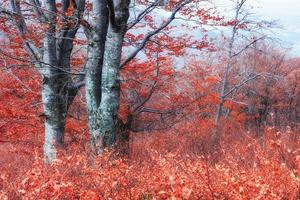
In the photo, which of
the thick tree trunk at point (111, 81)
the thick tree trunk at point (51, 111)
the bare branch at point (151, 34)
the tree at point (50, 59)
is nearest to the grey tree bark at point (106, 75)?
the thick tree trunk at point (111, 81)

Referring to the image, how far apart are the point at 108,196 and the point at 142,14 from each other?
5.32 m

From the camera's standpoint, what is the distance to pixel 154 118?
Result: 1498 cm

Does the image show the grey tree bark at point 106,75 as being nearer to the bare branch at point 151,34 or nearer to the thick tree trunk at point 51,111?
the bare branch at point 151,34

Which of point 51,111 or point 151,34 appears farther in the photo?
point 51,111

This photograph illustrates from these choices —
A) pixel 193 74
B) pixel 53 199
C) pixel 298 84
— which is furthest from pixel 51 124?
pixel 298 84

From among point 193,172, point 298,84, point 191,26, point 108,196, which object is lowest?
point 298,84

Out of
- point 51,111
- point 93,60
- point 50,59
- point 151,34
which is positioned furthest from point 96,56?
point 51,111

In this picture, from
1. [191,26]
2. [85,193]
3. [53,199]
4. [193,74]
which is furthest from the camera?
[193,74]

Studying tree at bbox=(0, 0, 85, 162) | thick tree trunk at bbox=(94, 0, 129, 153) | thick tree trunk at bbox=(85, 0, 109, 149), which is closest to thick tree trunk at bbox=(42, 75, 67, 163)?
tree at bbox=(0, 0, 85, 162)

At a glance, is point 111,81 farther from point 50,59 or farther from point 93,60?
point 50,59

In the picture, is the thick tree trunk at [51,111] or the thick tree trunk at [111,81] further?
the thick tree trunk at [51,111]

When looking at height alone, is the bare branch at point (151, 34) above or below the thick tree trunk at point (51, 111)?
above

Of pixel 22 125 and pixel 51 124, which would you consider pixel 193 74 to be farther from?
pixel 51 124

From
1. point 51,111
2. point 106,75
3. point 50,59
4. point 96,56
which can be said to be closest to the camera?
point 106,75
